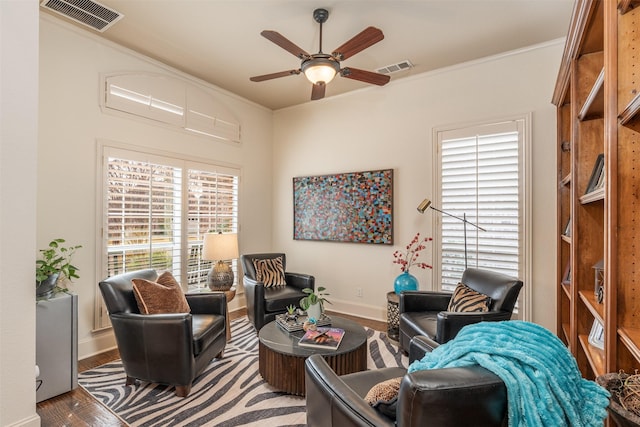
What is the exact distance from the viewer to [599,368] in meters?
1.73

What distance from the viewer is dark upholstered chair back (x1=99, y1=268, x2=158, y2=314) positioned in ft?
8.09

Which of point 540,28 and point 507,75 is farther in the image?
point 507,75

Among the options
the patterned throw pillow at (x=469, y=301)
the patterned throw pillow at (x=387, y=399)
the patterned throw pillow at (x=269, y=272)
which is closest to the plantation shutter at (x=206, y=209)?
the patterned throw pillow at (x=269, y=272)

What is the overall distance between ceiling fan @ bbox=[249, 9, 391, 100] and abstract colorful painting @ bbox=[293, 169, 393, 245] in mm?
1619

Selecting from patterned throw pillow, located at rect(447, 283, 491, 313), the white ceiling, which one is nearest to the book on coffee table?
patterned throw pillow, located at rect(447, 283, 491, 313)

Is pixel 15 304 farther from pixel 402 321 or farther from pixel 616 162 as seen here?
pixel 616 162

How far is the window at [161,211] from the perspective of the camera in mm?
3275

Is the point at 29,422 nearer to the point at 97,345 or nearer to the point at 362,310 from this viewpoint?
the point at 97,345

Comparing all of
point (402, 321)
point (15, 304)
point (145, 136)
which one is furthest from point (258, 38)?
point (402, 321)

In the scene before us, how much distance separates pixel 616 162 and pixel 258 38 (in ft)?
9.69

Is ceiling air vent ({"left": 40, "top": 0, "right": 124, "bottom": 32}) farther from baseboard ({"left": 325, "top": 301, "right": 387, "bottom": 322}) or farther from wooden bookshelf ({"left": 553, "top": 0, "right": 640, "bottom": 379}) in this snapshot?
baseboard ({"left": 325, "top": 301, "right": 387, "bottom": 322})

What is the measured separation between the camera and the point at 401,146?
13.5 feet

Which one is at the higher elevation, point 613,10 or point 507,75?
point 507,75

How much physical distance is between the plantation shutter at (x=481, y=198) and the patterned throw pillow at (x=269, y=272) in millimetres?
1928
